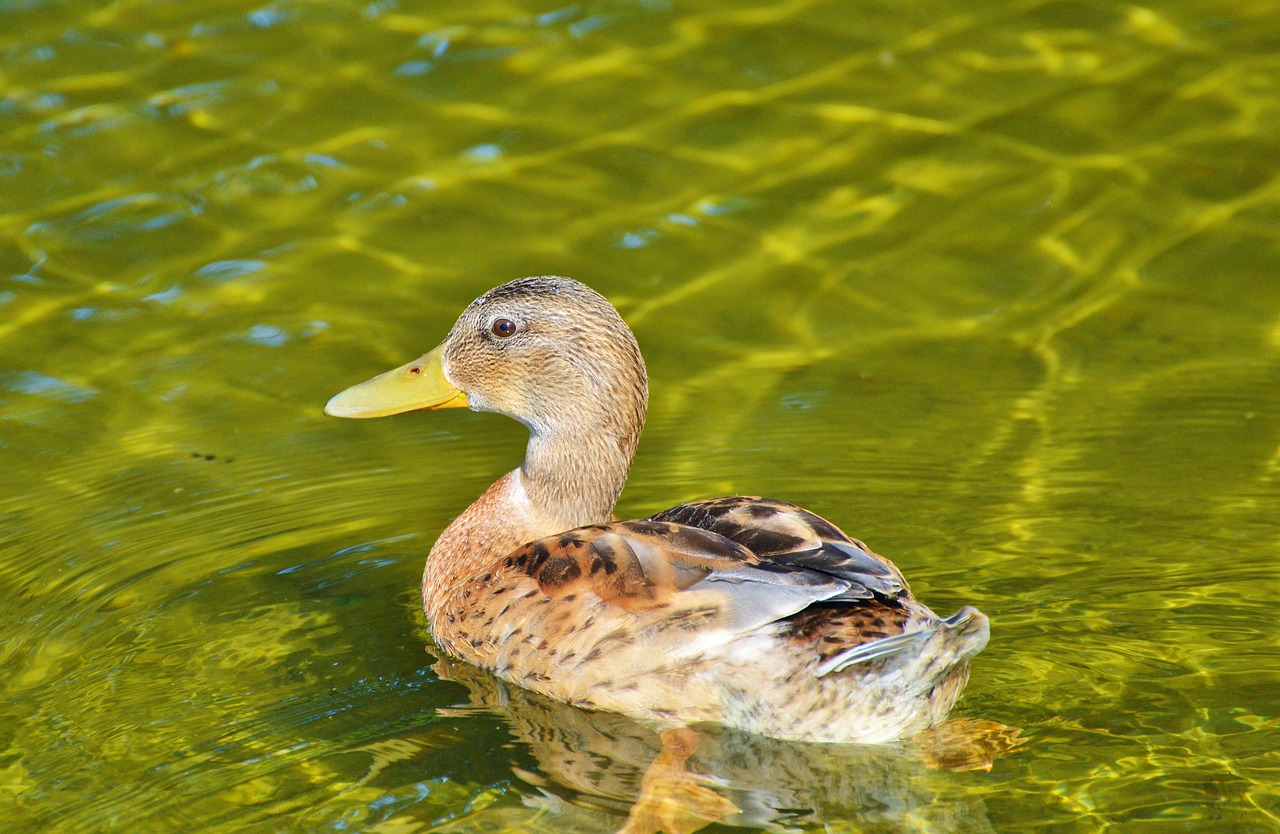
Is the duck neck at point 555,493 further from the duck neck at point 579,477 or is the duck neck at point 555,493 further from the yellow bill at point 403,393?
the yellow bill at point 403,393

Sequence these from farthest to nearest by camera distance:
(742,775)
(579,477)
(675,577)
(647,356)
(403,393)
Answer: (647,356) < (403,393) < (579,477) < (675,577) < (742,775)

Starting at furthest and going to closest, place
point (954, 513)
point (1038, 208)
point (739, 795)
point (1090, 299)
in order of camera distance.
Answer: point (1038, 208), point (1090, 299), point (954, 513), point (739, 795)

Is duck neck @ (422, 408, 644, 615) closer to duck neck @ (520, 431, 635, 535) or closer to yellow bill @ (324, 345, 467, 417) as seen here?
duck neck @ (520, 431, 635, 535)

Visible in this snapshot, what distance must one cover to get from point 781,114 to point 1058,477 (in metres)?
3.65

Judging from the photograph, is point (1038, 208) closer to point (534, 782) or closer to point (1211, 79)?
point (1211, 79)

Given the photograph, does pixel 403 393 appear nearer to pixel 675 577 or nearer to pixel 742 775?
pixel 675 577

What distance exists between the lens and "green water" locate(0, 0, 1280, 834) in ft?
15.8

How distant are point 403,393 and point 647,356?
6.24 ft

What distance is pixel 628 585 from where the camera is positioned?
5.01 meters

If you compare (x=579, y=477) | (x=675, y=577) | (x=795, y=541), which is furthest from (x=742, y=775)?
(x=579, y=477)

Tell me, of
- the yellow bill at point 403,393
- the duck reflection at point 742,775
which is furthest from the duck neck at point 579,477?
the duck reflection at point 742,775

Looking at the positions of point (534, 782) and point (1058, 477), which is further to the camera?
point (1058, 477)

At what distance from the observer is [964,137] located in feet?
30.1

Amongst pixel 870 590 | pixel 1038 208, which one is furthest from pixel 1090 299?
pixel 870 590
